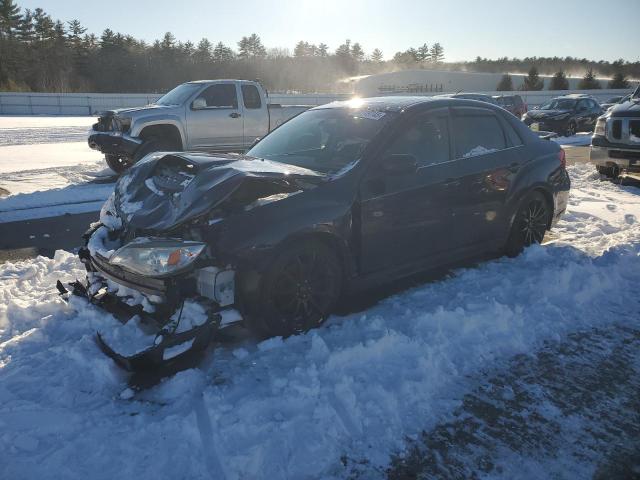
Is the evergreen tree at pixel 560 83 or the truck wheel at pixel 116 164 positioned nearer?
the truck wheel at pixel 116 164

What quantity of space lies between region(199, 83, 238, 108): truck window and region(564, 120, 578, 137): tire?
15.5 meters

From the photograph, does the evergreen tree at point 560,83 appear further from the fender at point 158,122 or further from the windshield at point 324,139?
the windshield at point 324,139

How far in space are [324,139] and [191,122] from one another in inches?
283

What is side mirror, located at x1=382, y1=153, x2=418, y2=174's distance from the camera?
151 inches

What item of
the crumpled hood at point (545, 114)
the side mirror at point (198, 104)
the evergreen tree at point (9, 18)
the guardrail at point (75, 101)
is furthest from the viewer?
the evergreen tree at point (9, 18)

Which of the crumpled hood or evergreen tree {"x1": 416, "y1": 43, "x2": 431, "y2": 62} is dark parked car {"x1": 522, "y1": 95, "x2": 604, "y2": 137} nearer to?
the crumpled hood

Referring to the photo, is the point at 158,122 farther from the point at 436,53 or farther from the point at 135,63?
the point at 436,53


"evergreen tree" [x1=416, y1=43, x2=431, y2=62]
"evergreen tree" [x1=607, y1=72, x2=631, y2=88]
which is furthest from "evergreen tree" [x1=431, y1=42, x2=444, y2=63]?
"evergreen tree" [x1=607, y1=72, x2=631, y2=88]

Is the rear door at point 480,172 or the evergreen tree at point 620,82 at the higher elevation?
the evergreen tree at point 620,82

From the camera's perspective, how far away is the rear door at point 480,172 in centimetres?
449

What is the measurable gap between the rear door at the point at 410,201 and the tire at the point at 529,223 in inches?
45.0

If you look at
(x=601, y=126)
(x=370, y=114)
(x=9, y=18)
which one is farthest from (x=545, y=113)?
(x=9, y=18)

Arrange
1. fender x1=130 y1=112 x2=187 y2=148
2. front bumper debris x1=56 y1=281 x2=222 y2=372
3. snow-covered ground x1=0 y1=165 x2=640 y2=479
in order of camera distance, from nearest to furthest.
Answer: snow-covered ground x1=0 y1=165 x2=640 y2=479, front bumper debris x1=56 y1=281 x2=222 y2=372, fender x1=130 y1=112 x2=187 y2=148

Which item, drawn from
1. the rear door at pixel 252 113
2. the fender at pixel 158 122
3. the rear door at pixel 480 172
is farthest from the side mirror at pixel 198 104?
the rear door at pixel 480 172
